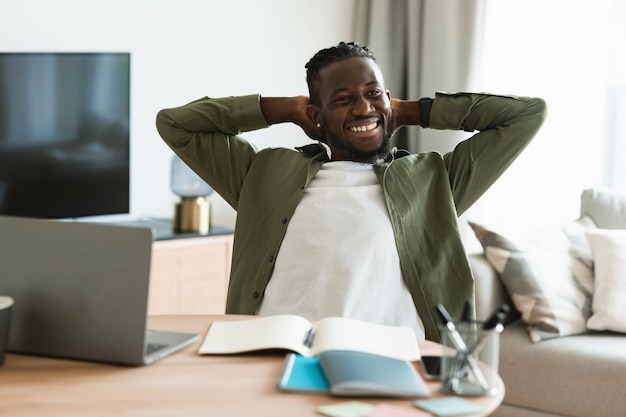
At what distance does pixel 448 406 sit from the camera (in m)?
1.30

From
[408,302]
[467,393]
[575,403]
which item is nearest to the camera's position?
[467,393]

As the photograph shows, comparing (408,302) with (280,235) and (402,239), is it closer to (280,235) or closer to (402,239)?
(402,239)

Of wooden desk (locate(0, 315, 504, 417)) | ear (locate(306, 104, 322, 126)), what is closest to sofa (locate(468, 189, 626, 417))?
ear (locate(306, 104, 322, 126))

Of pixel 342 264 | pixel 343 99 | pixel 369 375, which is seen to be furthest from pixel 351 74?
pixel 369 375

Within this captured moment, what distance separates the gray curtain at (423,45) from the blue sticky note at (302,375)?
3098 mm

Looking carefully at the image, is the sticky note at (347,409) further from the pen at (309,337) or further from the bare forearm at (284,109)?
the bare forearm at (284,109)

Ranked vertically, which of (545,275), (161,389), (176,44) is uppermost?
(176,44)

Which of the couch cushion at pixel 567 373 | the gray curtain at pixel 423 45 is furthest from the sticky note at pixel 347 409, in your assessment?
the gray curtain at pixel 423 45

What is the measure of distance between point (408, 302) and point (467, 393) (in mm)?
705

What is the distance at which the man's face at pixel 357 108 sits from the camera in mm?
2250

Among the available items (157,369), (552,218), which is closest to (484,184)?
(157,369)

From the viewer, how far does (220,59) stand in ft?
13.8

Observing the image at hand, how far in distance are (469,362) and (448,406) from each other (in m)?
0.10

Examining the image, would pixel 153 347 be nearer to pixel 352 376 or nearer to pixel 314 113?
pixel 352 376
